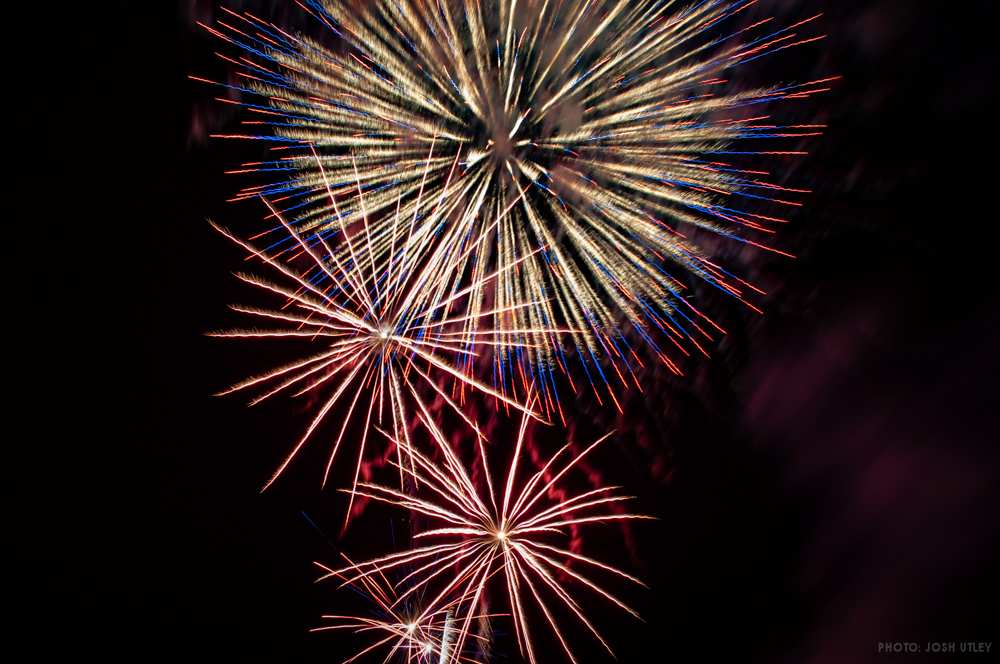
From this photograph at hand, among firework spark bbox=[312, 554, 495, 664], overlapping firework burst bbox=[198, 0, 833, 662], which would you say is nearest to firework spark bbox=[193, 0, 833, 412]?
overlapping firework burst bbox=[198, 0, 833, 662]

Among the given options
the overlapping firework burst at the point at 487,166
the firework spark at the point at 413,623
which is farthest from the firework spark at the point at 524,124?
the firework spark at the point at 413,623

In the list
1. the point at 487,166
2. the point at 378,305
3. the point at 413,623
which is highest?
the point at 487,166

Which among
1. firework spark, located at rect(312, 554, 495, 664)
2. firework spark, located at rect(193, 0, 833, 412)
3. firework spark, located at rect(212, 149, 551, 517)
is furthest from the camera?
firework spark, located at rect(312, 554, 495, 664)

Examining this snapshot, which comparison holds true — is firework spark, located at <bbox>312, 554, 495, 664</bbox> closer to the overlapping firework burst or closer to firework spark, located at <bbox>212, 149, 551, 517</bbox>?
the overlapping firework burst

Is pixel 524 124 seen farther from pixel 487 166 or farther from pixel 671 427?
pixel 671 427

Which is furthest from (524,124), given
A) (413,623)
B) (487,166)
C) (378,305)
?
(413,623)

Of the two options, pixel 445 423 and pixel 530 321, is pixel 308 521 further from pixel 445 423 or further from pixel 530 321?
pixel 530 321
